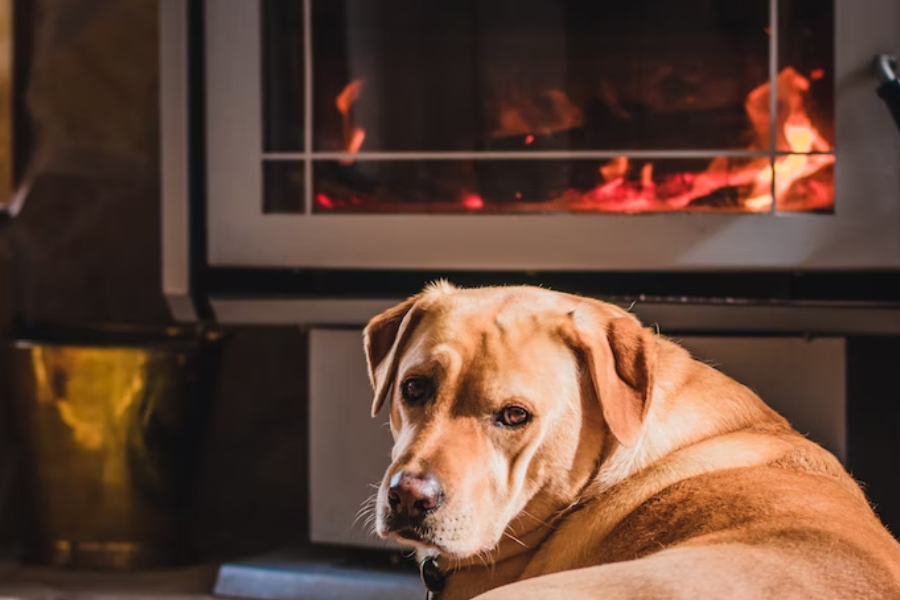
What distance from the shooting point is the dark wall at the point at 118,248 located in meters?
2.51

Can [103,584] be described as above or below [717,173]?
below

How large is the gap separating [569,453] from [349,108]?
1.04m

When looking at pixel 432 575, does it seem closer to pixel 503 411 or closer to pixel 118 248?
pixel 503 411

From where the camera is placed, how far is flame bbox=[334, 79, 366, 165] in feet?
6.59

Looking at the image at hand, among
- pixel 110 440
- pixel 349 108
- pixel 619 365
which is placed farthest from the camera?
pixel 110 440

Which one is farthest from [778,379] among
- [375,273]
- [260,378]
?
[260,378]

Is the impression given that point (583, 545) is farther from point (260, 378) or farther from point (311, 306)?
point (260, 378)

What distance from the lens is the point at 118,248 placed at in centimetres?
258

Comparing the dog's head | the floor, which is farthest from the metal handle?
the floor

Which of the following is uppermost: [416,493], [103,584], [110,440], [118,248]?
[118,248]

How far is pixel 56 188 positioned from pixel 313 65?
891 millimetres

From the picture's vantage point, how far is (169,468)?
221 centimetres

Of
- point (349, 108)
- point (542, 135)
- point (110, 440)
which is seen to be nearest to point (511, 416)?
point (542, 135)

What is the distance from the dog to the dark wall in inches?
51.0
